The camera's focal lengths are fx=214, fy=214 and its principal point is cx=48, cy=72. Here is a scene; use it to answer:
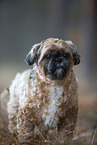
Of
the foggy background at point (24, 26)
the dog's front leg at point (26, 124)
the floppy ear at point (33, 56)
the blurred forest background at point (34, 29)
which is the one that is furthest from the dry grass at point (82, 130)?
the foggy background at point (24, 26)

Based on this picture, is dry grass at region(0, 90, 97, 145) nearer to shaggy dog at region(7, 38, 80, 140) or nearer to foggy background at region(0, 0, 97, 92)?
shaggy dog at region(7, 38, 80, 140)

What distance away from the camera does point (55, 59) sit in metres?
3.41

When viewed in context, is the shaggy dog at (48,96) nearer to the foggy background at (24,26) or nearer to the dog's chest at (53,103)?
the dog's chest at (53,103)

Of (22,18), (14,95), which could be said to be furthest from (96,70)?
(22,18)

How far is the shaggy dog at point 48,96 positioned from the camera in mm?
3510

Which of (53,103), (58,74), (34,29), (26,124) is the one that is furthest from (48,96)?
(34,29)

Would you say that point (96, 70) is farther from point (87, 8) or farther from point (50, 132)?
point (50, 132)

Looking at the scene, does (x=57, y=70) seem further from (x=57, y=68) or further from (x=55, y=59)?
(x=55, y=59)

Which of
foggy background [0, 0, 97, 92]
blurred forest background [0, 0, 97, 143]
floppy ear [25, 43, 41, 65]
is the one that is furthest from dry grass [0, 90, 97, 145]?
foggy background [0, 0, 97, 92]

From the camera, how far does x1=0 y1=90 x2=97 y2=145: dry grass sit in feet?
11.8

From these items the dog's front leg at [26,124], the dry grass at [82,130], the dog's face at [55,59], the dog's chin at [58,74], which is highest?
the dog's face at [55,59]

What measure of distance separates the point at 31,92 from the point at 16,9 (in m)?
20.5

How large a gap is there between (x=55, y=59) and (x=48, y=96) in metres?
0.70

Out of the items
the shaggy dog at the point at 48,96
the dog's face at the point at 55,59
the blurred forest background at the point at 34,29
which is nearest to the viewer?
the dog's face at the point at 55,59
